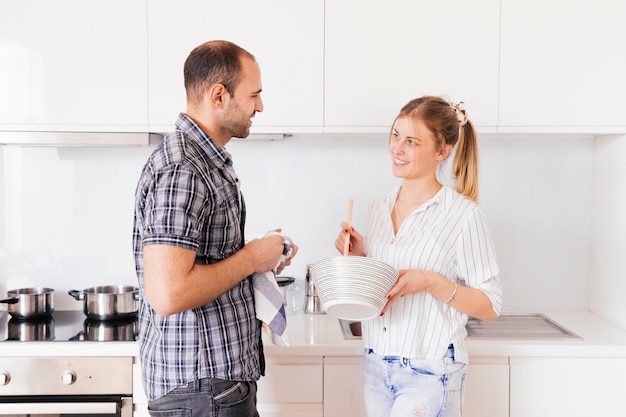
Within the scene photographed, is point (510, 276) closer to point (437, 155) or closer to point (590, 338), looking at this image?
point (590, 338)

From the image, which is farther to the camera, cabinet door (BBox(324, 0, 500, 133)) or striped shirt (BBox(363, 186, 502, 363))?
cabinet door (BBox(324, 0, 500, 133))

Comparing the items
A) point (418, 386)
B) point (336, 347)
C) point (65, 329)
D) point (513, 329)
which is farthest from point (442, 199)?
point (65, 329)

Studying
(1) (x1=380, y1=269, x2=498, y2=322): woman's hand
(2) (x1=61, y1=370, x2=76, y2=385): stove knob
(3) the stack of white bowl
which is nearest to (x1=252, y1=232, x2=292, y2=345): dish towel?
(3) the stack of white bowl

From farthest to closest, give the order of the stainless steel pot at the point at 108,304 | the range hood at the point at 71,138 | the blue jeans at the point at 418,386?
the stainless steel pot at the point at 108,304 → the range hood at the point at 71,138 → the blue jeans at the point at 418,386

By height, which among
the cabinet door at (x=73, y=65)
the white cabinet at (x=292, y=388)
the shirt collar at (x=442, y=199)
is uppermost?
the cabinet door at (x=73, y=65)

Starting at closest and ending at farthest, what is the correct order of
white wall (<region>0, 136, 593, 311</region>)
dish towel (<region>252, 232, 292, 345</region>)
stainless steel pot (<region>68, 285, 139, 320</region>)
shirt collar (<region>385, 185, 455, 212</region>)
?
dish towel (<region>252, 232, 292, 345</region>)
shirt collar (<region>385, 185, 455, 212</region>)
stainless steel pot (<region>68, 285, 139, 320</region>)
white wall (<region>0, 136, 593, 311</region>)

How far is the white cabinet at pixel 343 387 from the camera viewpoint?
2.27 m

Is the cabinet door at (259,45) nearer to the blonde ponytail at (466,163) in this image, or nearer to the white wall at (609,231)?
the blonde ponytail at (466,163)

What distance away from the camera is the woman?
1.81m

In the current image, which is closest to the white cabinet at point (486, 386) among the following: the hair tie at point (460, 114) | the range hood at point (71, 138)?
the hair tie at point (460, 114)

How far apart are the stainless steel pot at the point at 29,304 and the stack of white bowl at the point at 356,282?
4.33 feet

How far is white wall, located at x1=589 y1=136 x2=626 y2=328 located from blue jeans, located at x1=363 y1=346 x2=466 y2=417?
41.0 inches

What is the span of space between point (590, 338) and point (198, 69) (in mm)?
1615

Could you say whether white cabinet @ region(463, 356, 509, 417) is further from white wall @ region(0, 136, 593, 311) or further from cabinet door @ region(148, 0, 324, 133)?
cabinet door @ region(148, 0, 324, 133)
